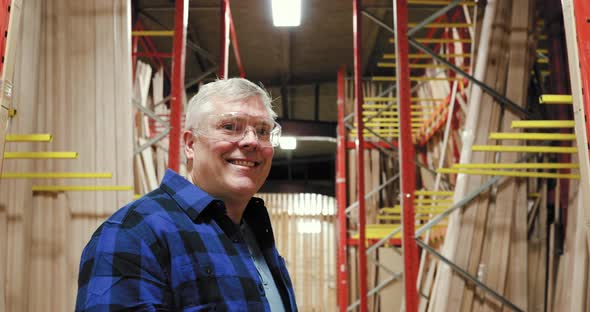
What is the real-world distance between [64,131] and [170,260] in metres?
3.47

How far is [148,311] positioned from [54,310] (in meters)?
3.23

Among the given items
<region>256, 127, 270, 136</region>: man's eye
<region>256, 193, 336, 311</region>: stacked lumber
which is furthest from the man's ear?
<region>256, 193, 336, 311</region>: stacked lumber

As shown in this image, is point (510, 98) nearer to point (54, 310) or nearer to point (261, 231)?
point (261, 231)

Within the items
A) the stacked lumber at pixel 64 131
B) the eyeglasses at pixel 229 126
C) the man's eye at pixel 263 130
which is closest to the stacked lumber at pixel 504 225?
the stacked lumber at pixel 64 131

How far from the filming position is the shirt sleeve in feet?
5.90

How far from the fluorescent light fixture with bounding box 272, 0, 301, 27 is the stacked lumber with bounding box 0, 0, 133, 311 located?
2985 mm

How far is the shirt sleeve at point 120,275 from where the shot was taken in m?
1.80

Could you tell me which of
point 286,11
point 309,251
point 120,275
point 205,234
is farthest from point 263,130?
point 309,251

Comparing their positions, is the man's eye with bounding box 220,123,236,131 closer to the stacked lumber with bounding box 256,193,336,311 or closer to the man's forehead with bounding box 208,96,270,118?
the man's forehead with bounding box 208,96,270,118

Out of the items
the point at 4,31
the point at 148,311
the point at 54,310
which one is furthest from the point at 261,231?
the point at 54,310

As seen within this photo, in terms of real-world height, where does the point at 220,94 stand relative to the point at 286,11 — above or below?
below

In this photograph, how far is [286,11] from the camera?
8.23m

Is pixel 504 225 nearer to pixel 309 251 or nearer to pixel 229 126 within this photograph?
pixel 229 126

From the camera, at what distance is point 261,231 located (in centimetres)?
254
